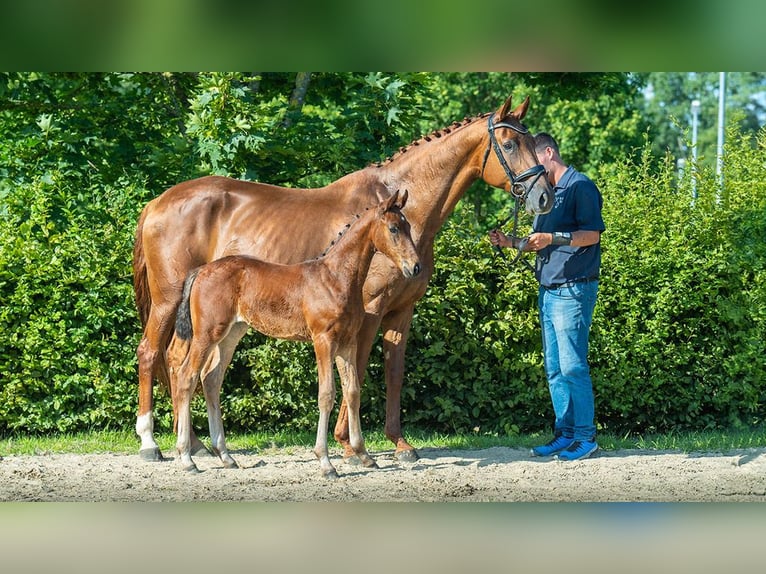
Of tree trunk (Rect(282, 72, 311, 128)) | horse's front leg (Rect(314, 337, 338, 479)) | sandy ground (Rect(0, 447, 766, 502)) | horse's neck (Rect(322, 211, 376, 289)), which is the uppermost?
tree trunk (Rect(282, 72, 311, 128))

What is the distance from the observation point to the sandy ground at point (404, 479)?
5.95 m

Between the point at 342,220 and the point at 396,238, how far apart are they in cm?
109

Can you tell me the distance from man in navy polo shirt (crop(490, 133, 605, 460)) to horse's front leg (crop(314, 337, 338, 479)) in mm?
1565

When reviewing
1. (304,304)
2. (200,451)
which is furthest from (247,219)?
(200,451)

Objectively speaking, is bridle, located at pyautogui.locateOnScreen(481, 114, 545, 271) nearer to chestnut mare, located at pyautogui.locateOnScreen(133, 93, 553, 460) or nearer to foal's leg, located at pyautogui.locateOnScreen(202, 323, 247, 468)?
chestnut mare, located at pyautogui.locateOnScreen(133, 93, 553, 460)

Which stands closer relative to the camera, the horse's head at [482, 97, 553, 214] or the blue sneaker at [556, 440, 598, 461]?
the horse's head at [482, 97, 553, 214]

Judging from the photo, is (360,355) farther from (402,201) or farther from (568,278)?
(568,278)

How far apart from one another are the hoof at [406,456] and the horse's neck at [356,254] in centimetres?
158

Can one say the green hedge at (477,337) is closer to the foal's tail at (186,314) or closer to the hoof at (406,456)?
the hoof at (406,456)

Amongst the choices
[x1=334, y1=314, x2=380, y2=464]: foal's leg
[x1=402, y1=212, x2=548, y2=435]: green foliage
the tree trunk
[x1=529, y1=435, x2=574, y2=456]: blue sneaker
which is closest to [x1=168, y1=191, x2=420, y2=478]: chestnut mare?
[x1=334, y1=314, x2=380, y2=464]: foal's leg

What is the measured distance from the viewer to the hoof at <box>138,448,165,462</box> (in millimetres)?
7207

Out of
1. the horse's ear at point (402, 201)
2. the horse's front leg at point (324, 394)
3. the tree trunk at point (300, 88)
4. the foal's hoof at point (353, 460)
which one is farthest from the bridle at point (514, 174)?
the tree trunk at point (300, 88)
